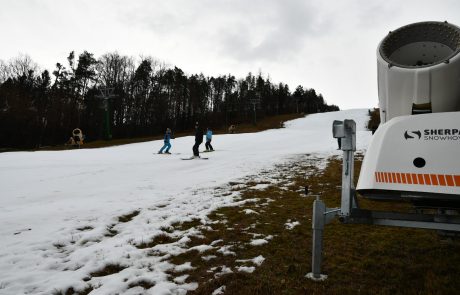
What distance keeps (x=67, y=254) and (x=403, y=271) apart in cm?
424

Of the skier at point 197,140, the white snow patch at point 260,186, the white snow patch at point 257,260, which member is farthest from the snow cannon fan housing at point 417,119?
the skier at point 197,140

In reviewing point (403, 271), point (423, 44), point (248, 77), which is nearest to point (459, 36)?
point (423, 44)

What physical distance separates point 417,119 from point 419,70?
690 millimetres

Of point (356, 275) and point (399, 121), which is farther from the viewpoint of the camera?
point (356, 275)

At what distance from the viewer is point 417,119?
2752mm

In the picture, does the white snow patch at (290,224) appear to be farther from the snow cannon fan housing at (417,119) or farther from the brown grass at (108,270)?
the brown grass at (108,270)

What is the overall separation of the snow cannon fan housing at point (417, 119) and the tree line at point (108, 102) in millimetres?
38878

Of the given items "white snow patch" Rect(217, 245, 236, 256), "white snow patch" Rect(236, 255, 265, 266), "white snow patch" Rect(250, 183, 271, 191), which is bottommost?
"white snow patch" Rect(217, 245, 236, 256)

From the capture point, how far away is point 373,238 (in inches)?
184

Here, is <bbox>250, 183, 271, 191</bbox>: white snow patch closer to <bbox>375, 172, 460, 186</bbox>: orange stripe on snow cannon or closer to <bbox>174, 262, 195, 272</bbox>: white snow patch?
<bbox>174, 262, 195, 272</bbox>: white snow patch

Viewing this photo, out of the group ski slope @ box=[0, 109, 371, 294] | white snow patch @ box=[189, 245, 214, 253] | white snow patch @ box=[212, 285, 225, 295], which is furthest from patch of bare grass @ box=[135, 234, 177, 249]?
white snow patch @ box=[212, 285, 225, 295]

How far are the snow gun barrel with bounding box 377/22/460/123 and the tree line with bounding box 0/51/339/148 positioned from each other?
38.8m

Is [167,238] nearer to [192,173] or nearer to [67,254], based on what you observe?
[67,254]

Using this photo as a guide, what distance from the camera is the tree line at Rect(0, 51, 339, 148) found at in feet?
146
